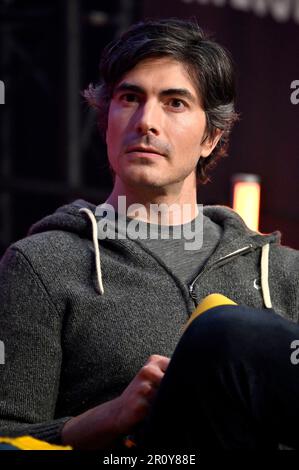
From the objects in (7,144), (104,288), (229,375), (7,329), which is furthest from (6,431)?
(7,144)

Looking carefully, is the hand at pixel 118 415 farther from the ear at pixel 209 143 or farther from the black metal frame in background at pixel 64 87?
the black metal frame in background at pixel 64 87

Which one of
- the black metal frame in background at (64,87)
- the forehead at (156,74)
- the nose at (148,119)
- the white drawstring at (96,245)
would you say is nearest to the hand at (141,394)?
the white drawstring at (96,245)

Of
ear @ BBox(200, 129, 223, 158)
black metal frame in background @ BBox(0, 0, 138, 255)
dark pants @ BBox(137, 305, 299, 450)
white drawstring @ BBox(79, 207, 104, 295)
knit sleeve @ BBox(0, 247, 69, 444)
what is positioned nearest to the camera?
dark pants @ BBox(137, 305, 299, 450)

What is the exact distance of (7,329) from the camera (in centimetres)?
220

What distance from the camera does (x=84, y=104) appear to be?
4.19 meters

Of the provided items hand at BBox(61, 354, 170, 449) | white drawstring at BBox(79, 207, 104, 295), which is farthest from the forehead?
hand at BBox(61, 354, 170, 449)

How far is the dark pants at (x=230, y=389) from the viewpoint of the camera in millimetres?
1758

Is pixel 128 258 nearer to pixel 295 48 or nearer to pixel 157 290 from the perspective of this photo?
pixel 157 290

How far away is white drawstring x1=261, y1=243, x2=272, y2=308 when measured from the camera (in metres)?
2.41

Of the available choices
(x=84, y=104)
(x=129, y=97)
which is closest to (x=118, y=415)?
(x=129, y=97)

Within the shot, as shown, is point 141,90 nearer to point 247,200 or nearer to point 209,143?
point 209,143

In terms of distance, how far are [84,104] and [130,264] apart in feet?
6.29

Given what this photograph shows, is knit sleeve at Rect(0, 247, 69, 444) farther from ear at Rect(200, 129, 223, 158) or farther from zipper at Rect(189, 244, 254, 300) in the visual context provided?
ear at Rect(200, 129, 223, 158)
